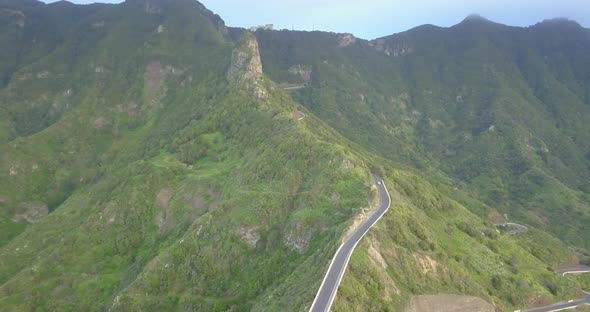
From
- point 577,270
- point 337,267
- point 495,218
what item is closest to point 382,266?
point 337,267

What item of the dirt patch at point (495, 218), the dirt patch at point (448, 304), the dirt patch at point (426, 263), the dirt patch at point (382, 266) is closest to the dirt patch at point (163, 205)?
the dirt patch at point (382, 266)

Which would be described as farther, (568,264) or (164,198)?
(164,198)

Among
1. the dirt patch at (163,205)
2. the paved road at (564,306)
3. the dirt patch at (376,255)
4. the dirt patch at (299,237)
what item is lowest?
the paved road at (564,306)

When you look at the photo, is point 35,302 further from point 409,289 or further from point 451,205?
point 451,205

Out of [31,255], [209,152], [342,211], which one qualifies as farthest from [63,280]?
[342,211]

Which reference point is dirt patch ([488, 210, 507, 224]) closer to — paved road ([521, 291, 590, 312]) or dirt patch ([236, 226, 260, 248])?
paved road ([521, 291, 590, 312])

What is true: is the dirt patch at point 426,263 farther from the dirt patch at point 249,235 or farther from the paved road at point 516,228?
the paved road at point 516,228

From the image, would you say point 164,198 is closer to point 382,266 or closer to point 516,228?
point 382,266
